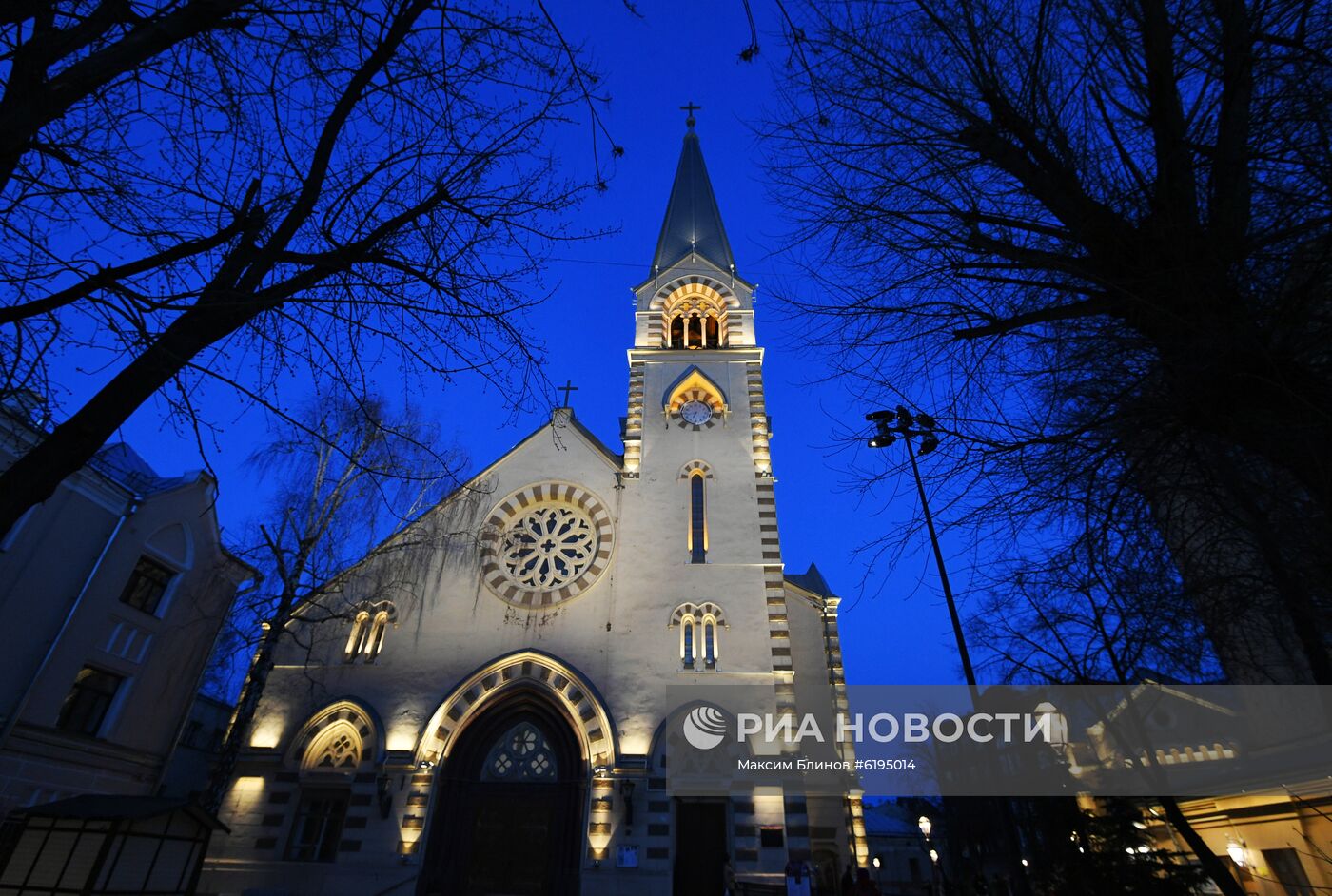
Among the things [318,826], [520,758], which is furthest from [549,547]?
[318,826]

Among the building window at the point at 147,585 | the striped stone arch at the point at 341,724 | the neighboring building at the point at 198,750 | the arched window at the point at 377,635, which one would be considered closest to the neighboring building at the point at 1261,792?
the striped stone arch at the point at 341,724

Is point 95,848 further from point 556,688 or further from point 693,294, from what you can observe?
point 693,294

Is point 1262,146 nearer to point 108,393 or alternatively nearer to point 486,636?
point 108,393

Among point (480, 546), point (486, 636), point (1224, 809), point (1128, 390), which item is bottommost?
point (1224, 809)

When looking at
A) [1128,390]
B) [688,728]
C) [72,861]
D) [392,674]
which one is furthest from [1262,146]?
[392,674]

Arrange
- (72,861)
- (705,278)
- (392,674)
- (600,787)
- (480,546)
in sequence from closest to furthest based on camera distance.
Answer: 1. (72,861)
2. (600,787)
3. (392,674)
4. (480,546)
5. (705,278)

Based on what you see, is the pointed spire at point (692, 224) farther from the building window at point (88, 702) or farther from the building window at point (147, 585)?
the building window at point (88, 702)

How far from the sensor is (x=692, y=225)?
29078mm

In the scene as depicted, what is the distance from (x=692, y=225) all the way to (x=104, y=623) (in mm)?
24199

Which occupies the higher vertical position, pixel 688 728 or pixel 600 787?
pixel 688 728

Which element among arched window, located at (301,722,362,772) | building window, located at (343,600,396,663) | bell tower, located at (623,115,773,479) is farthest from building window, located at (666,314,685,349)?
arched window, located at (301,722,362,772)

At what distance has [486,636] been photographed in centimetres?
1738

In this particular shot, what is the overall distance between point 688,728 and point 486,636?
19.1 feet

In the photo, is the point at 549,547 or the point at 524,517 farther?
the point at 524,517
